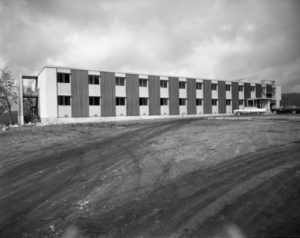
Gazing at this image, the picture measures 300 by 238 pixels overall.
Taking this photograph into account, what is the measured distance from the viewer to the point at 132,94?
37.2m

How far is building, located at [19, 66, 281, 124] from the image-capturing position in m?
31.3

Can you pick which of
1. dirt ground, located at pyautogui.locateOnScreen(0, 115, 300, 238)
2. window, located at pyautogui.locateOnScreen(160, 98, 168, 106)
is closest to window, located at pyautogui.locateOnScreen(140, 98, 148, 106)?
window, located at pyautogui.locateOnScreen(160, 98, 168, 106)

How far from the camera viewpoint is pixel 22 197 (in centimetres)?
589

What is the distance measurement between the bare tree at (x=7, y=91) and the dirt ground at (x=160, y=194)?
45469mm

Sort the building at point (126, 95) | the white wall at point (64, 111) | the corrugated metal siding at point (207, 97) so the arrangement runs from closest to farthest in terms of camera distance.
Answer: the white wall at point (64, 111) < the building at point (126, 95) < the corrugated metal siding at point (207, 97)

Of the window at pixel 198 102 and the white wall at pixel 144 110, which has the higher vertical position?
the window at pixel 198 102

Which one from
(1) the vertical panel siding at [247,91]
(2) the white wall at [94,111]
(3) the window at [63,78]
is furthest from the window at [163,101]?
(1) the vertical panel siding at [247,91]

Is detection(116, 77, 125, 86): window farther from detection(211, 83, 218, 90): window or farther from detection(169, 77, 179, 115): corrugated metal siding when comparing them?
detection(211, 83, 218, 90): window

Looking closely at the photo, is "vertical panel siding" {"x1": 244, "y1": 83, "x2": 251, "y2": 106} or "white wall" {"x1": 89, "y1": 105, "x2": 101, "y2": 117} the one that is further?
"vertical panel siding" {"x1": 244, "y1": 83, "x2": 251, "y2": 106}

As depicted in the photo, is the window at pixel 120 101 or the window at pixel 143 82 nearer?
the window at pixel 120 101

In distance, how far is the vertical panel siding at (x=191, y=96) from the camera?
142 ft

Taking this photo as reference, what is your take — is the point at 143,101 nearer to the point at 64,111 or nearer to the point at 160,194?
the point at 64,111

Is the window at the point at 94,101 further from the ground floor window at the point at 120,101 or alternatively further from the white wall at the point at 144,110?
the white wall at the point at 144,110

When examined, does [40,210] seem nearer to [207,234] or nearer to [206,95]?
[207,234]
